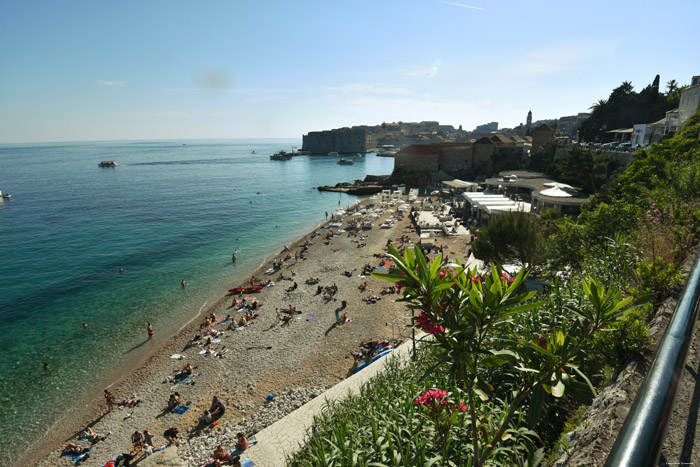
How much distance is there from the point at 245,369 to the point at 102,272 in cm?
1874

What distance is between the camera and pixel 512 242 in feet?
42.7

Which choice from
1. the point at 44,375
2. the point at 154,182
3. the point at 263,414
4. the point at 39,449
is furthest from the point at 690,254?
the point at 154,182

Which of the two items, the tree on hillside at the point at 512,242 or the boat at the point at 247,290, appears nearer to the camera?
the tree on hillside at the point at 512,242

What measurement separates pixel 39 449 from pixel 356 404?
1275cm

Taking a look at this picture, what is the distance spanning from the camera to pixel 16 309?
68.7ft

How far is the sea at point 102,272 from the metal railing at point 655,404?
17511 millimetres

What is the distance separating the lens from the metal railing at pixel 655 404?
72cm

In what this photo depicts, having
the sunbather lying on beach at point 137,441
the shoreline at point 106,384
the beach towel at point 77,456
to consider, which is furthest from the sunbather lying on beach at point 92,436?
the sunbather lying on beach at point 137,441

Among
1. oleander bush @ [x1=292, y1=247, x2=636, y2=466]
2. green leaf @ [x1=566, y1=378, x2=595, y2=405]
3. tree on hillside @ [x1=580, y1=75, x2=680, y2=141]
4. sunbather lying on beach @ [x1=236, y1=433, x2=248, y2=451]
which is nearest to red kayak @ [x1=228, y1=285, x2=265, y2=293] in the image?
sunbather lying on beach @ [x1=236, y1=433, x2=248, y2=451]

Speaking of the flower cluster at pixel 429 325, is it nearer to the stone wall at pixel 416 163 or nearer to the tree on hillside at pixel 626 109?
the tree on hillside at pixel 626 109

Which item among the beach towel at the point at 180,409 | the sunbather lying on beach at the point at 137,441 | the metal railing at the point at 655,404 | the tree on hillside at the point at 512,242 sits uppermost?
the metal railing at the point at 655,404

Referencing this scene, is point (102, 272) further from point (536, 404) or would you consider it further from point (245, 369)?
point (536, 404)

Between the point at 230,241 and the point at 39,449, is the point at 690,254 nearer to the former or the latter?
the point at 39,449

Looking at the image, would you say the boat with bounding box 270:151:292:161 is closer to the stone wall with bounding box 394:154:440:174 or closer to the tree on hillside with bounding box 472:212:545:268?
the stone wall with bounding box 394:154:440:174
